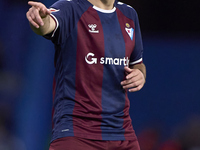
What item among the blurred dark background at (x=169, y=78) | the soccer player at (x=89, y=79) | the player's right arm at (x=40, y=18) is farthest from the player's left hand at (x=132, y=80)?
the blurred dark background at (x=169, y=78)

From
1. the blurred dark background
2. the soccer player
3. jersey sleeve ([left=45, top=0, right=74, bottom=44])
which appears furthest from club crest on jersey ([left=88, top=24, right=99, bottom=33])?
the blurred dark background

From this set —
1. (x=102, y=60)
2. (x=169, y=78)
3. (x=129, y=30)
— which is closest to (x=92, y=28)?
(x=102, y=60)

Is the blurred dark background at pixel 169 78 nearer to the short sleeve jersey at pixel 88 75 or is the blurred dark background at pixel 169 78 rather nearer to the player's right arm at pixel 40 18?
the short sleeve jersey at pixel 88 75

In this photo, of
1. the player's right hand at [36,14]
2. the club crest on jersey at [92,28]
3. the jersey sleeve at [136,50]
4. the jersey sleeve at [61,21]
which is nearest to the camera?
the player's right hand at [36,14]

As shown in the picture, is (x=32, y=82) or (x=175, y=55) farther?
(x=175, y=55)

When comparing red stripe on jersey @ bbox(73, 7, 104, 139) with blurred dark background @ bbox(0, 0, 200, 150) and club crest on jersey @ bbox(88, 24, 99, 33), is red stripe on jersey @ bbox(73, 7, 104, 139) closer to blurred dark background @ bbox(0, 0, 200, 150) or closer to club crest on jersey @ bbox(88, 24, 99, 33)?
club crest on jersey @ bbox(88, 24, 99, 33)

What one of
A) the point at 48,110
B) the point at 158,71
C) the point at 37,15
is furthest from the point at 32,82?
the point at 37,15

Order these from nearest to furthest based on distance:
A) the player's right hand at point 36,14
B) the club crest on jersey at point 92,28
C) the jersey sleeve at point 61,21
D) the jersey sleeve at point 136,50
A: 1. the player's right hand at point 36,14
2. the jersey sleeve at point 61,21
3. the club crest on jersey at point 92,28
4. the jersey sleeve at point 136,50

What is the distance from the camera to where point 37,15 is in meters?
1.55

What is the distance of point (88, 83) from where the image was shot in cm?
189

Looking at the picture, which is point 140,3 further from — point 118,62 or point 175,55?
point 118,62

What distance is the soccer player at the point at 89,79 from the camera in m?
→ 1.82

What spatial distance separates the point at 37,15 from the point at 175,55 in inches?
101

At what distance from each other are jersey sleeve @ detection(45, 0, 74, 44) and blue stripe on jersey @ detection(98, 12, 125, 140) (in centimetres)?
21
